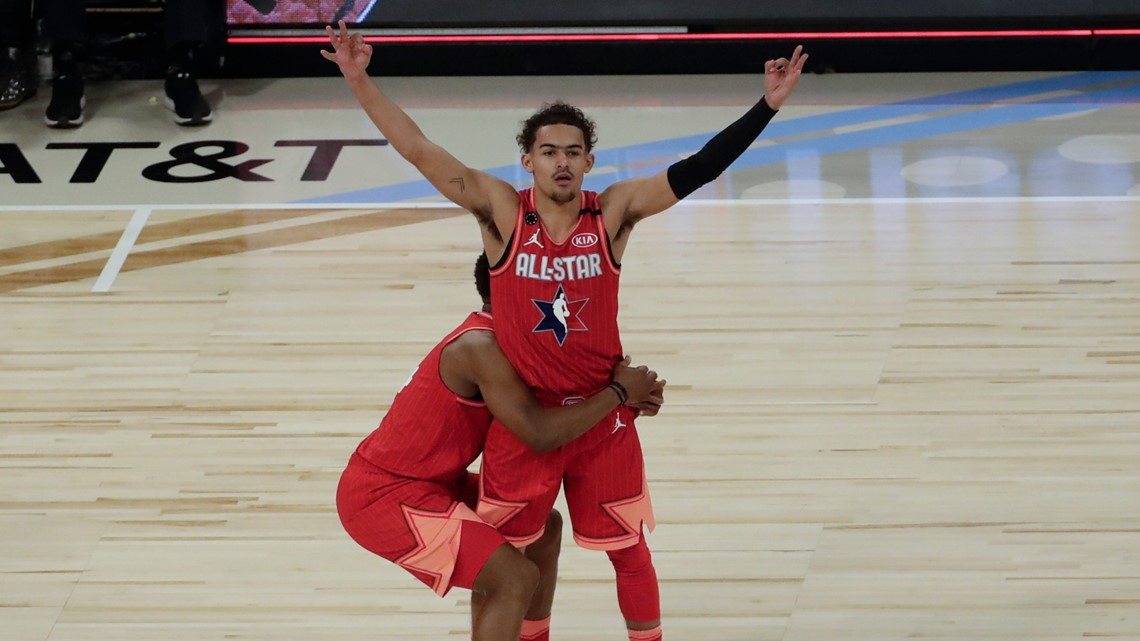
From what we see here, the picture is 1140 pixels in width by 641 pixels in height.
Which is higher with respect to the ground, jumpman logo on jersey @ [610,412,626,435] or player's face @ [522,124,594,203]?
player's face @ [522,124,594,203]

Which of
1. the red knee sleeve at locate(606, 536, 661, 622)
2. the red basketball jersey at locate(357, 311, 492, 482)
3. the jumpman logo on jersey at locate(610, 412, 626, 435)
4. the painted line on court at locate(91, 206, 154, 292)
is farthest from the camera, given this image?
the painted line on court at locate(91, 206, 154, 292)

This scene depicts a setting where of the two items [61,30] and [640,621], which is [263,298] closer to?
[61,30]

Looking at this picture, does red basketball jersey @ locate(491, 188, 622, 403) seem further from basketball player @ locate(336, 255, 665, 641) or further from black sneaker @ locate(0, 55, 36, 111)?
black sneaker @ locate(0, 55, 36, 111)

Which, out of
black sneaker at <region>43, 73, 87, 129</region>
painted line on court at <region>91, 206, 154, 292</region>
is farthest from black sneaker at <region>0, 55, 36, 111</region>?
painted line on court at <region>91, 206, 154, 292</region>

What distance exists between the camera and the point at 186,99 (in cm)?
740

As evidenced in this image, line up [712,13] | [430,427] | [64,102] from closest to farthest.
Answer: [430,427] < [64,102] < [712,13]

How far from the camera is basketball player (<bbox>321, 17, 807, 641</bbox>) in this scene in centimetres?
323

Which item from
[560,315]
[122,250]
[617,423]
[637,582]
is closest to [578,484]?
[617,423]

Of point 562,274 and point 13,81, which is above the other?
point 562,274

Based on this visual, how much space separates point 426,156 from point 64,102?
456 cm

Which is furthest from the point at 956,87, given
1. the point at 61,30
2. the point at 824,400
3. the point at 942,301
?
the point at 61,30

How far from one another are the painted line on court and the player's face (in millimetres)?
3127

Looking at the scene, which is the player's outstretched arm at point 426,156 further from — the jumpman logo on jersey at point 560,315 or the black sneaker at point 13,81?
the black sneaker at point 13,81

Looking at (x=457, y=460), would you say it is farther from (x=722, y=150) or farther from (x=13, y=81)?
(x=13, y=81)
